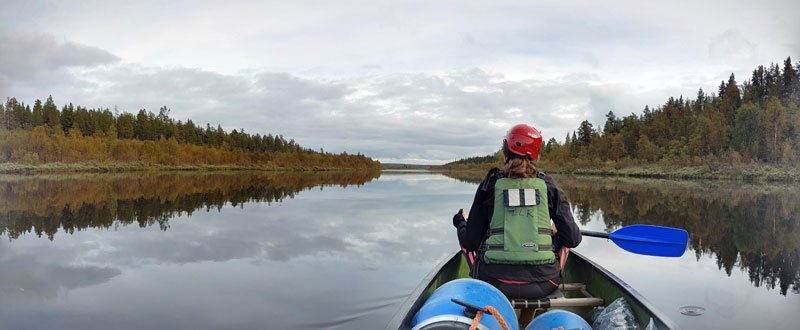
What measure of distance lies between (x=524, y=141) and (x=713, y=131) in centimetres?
7992

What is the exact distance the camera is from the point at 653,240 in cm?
568

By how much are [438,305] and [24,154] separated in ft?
271

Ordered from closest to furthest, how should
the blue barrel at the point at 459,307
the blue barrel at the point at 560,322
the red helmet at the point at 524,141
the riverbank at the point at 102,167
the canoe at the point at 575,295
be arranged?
the blue barrel at the point at 459,307
the blue barrel at the point at 560,322
the canoe at the point at 575,295
the red helmet at the point at 524,141
the riverbank at the point at 102,167

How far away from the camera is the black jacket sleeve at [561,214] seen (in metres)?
4.13

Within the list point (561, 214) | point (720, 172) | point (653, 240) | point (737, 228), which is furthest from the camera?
point (720, 172)

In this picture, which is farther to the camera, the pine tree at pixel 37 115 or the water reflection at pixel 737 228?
the pine tree at pixel 37 115

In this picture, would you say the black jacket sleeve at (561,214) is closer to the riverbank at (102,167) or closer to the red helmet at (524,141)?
the red helmet at (524,141)

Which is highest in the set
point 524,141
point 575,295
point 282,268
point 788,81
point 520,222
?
point 788,81

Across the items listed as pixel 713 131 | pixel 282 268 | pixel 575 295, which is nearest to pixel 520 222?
pixel 575 295

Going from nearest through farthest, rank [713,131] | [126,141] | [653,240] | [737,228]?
[653,240] → [737,228] → [713,131] → [126,141]

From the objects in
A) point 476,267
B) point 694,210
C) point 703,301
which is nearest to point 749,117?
point 694,210

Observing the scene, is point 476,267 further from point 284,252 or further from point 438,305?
point 284,252

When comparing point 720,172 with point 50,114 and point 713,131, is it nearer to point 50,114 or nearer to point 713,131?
point 713,131

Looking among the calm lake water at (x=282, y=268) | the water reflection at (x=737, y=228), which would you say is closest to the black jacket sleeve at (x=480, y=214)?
the calm lake water at (x=282, y=268)
